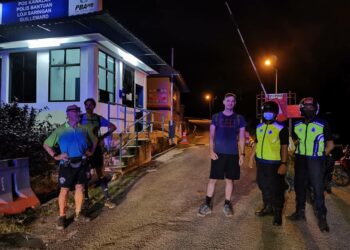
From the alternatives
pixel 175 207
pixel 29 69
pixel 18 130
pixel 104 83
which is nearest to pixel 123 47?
pixel 104 83

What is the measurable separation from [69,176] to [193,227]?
6.56 ft

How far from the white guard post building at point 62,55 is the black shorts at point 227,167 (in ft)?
19.0

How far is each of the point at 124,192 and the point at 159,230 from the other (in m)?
2.46

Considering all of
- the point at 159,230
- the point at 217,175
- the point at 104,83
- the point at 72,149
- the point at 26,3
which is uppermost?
the point at 26,3

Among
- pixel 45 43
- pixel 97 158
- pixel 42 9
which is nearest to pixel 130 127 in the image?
pixel 97 158

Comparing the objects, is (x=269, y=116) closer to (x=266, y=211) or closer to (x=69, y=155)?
(x=266, y=211)

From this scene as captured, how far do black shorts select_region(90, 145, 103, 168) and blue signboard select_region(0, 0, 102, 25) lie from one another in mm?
6765

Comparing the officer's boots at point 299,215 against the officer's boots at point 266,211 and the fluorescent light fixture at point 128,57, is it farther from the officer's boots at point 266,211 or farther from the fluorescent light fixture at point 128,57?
the fluorescent light fixture at point 128,57

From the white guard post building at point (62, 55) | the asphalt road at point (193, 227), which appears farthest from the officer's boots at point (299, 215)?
the white guard post building at point (62, 55)

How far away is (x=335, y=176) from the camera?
824 cm

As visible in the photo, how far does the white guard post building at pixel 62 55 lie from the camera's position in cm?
1077

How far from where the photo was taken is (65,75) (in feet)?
38.9

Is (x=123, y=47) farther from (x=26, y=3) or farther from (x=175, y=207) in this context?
(x=175, y=207)

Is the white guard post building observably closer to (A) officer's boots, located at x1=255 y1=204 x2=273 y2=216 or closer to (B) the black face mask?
(A) officer's boots, located at x1=255 y1=204 x2=273 y2=216
